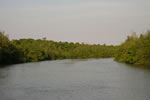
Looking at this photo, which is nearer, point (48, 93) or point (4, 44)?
point (48, 93)

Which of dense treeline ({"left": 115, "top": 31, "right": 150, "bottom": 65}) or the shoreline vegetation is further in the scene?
the shoreline vegetation

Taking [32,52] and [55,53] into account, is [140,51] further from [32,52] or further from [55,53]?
[55,53]

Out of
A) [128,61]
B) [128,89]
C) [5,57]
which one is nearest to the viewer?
[128,89]

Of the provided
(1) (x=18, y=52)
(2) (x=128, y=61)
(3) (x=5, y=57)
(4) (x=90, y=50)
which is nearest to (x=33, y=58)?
(1) (x=18, y=52)

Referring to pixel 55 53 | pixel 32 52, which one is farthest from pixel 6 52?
pixel 55 53

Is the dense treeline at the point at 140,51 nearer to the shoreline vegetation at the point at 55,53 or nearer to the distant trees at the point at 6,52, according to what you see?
the shoreline vegetation at the point at 55,53

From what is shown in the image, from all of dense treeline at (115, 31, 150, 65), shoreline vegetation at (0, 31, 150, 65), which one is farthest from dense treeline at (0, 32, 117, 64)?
dense treeline at (115, 31, 150, 65)

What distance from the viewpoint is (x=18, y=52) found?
5891 centimetres

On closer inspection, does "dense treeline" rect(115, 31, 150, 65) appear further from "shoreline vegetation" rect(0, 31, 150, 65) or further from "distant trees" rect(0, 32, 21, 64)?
"distant trees" rect(0, 32, 21, 64)

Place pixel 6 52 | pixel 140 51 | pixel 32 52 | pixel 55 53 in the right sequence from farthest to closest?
pixel 55 53
pixel 32 52
pixel 6 52
pixel 140 51

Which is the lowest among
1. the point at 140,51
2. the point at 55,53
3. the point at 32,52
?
the point at 55,53

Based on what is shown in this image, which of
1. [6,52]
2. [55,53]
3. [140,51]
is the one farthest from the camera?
[55,53]

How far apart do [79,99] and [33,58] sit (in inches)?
2213

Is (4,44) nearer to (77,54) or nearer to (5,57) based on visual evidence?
(5,57)
